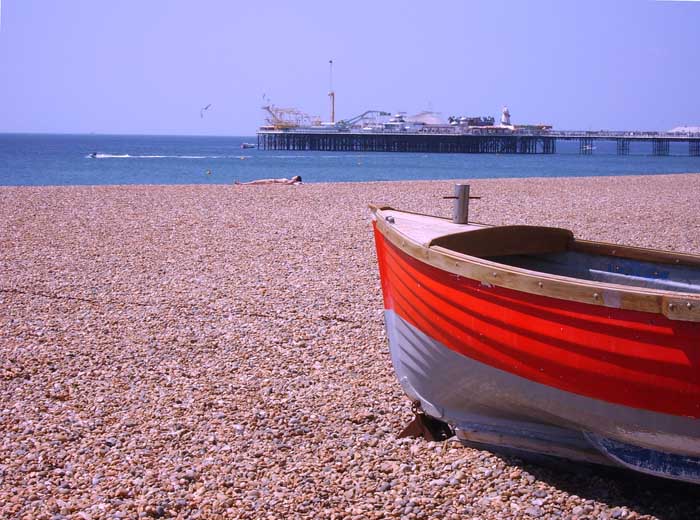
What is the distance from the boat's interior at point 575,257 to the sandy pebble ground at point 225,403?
1060 millimetres

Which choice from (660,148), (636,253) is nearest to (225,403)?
(636,253)

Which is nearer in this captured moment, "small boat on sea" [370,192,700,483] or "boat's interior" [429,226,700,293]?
"small boat on sea" [370,192,700,483]

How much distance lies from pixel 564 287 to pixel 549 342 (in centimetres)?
28

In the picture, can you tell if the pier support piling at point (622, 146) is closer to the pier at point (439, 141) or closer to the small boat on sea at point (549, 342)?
the pier at point (439, 141)

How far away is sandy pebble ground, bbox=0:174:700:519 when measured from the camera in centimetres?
361

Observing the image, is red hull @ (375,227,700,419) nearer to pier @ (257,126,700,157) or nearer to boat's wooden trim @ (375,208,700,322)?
boat's wooden trim @ (375,208,700,322)

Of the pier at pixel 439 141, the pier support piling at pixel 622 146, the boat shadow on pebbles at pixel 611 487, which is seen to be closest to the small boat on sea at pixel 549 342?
the boat shadow on pebbles at pixel 611 487

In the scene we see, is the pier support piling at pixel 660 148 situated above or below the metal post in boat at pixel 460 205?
below

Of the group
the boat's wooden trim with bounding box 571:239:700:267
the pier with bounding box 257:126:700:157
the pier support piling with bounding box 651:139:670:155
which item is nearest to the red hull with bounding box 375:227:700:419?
the boat's wooden trim with bounding box 571:239:700:267

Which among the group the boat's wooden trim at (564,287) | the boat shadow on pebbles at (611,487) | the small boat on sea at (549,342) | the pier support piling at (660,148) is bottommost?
the pier support piling at (660,148)

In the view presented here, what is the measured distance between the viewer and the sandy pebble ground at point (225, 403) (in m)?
3.61

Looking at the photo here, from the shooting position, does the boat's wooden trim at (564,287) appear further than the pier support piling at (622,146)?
No

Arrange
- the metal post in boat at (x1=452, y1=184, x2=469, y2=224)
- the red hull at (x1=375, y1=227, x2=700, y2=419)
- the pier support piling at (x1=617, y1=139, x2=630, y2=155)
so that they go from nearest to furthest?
the red hull at (x1=375, y1=227, x2=700, y2=419) < the metal post in boat at (x1=452, y1=184, x2=469, y2=224) < the pier support piling at (x1=617, y1=139, x2=630, y2=155)

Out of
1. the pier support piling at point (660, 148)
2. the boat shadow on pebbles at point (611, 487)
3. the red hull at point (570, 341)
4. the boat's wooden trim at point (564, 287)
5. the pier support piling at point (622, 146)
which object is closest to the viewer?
the boat's wooden trim at point (564, 287)
